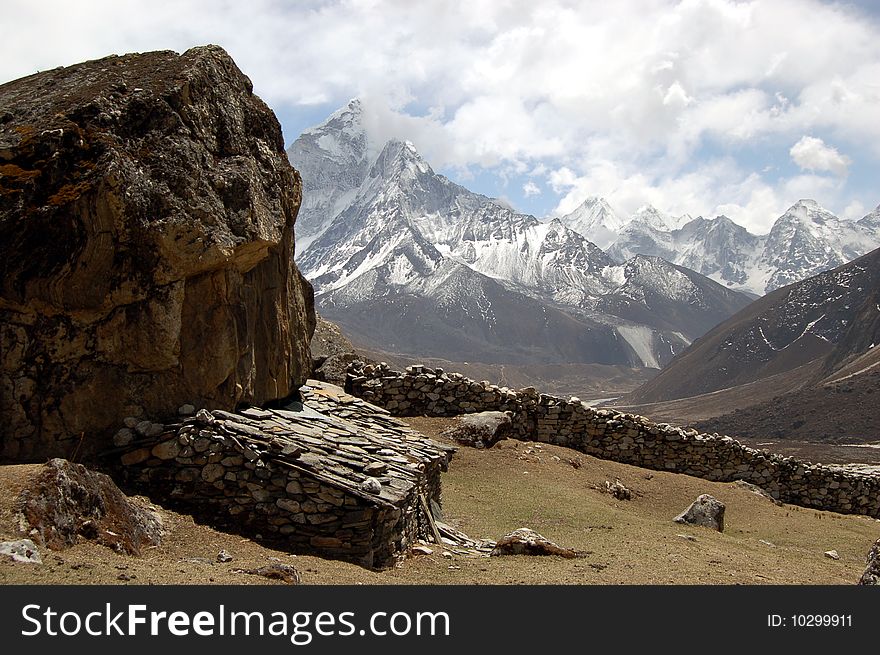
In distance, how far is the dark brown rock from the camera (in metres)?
8.76

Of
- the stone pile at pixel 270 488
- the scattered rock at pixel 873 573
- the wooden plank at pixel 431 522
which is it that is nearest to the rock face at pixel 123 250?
the stone pile at pixel 270 488

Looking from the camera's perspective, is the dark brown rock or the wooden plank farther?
the wooden plank

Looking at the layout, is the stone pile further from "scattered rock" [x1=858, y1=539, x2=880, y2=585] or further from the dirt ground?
"scattered rock" [x1=858, y1=539, x2=880, y2=585]

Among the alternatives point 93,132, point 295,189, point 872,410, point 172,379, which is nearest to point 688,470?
point 295,189

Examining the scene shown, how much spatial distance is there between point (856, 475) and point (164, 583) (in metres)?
23.1

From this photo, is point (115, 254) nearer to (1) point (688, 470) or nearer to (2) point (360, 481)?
(2) point (360, 481)

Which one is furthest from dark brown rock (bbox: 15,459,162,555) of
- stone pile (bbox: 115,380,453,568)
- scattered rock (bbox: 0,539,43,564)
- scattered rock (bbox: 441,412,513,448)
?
scattered rock (bbox: 441,412,513,448)

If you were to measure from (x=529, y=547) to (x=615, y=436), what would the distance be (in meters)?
11.9

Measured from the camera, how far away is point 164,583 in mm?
7910

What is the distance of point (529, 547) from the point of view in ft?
40.6

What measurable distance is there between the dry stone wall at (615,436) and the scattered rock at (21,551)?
14926 millimetres

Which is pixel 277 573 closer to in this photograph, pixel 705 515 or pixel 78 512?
pixel 78 512

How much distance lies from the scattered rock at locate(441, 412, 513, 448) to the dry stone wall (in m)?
1.15

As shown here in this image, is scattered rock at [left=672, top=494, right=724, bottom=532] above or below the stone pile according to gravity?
below
